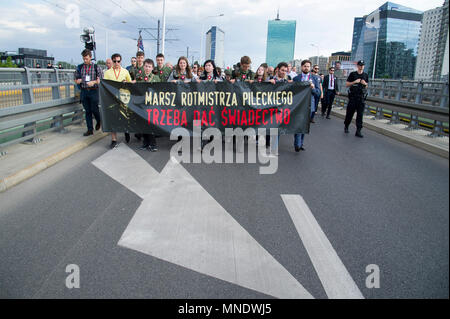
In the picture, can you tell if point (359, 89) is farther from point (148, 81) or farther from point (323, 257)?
point (323, 257)

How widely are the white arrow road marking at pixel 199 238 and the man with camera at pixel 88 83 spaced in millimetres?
4337

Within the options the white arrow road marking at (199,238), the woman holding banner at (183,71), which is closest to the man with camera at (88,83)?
the woman holding banner at (183,71)

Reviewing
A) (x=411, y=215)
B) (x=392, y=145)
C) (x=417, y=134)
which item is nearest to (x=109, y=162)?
(x=411, y=215)

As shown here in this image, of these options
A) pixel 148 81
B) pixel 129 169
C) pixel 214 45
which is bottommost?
pixel 129 169

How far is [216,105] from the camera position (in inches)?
348

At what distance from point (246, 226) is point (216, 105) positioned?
5002mm

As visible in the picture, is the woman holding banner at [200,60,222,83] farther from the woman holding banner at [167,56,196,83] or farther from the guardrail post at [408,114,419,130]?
the guardrail post at [408,114,419,130]

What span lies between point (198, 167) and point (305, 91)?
3.45 m

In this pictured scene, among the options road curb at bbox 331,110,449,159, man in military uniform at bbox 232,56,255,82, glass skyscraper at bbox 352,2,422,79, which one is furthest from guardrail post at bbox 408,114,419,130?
glass skyscraper at bbox 352,2,422,79

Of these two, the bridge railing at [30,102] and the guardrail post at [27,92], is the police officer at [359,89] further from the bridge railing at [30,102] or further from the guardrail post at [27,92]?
the guardrail post at [27,92]

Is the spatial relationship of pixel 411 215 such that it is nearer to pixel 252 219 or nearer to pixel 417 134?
pixel 252 219

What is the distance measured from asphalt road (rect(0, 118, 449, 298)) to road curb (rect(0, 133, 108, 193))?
0.45ft

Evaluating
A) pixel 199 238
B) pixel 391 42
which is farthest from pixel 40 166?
pixel 391 42

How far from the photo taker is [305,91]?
29.2 feet
